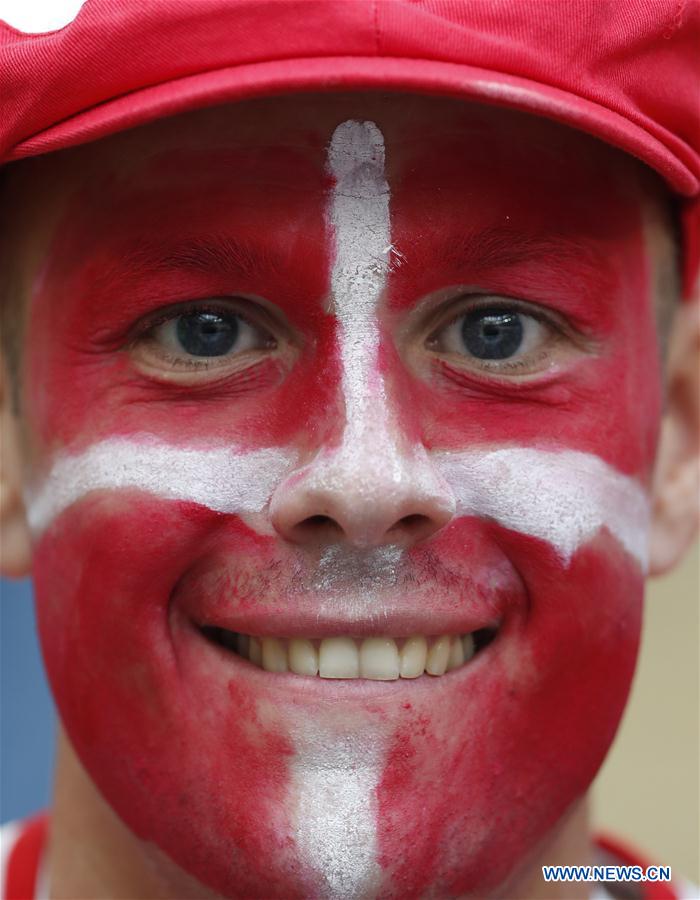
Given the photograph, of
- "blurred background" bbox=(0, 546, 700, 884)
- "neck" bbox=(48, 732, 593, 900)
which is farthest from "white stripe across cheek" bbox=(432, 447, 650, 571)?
"blurred background" bbox=(0, 546, 700, 884)

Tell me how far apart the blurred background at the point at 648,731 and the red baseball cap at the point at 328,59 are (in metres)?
2.43

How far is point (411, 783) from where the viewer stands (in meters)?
1.60

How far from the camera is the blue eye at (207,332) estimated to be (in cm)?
170

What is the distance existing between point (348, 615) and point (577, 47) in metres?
0.77

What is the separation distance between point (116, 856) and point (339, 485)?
789mm

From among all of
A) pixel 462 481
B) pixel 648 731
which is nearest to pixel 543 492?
pixel 462 481

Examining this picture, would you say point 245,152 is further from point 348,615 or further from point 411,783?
point 411,783

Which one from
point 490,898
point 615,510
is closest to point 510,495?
point 615,510

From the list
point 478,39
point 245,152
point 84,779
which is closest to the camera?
point 478,39

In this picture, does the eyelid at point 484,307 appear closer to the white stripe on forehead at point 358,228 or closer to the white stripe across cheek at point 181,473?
the white stripe on forehead at point 358,228

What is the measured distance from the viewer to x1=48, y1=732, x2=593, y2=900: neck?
1780mm

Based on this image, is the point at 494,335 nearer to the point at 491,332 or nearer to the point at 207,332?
the point at 491,332

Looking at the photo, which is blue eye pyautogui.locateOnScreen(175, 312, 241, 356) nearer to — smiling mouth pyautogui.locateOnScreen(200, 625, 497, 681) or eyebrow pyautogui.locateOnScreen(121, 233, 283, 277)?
eyebrow pyautogui.locateOnScreen(121, 233, 283, 277)

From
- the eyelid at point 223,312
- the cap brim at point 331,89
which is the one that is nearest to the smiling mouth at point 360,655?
the eyelid at point 223,312
